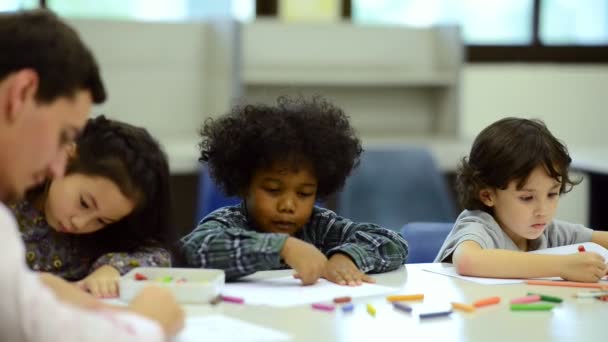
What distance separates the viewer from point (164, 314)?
114 cm

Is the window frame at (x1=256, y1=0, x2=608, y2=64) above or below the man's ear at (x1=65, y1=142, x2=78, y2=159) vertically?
below

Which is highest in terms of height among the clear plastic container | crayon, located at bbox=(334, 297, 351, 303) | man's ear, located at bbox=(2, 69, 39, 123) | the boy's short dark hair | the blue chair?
the boy's short dark hair

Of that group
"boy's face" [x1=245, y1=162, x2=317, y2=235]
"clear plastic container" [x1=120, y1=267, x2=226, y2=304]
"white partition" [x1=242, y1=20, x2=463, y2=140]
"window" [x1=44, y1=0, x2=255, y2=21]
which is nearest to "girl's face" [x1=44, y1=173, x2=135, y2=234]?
"clear plastic container" [x1=120, y1=267, x2=226, y2=304]

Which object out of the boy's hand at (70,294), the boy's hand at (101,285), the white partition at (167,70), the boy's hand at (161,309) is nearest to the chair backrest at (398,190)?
the white partition at (167,70)

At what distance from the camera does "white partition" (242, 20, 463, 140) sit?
4824 millimetres

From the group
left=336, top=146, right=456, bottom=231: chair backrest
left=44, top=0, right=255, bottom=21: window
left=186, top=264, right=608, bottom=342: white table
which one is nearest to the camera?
left=186, top=264, right=608, bottom=342: white table

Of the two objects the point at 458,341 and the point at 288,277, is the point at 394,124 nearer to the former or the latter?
the point at 288,277

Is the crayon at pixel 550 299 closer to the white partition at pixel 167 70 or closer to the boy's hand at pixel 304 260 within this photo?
the boy's hand at pixel 304 260

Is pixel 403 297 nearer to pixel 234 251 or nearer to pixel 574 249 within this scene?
pixel 234 251

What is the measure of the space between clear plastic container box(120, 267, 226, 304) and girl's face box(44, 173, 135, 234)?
0.42 ft

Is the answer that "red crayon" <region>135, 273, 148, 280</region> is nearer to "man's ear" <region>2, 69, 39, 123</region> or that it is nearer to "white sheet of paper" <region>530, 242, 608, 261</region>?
"man's ear" <region>2, 69, 39, 123</region>

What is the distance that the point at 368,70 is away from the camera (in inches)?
196

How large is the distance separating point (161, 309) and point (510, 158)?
98 centimetres

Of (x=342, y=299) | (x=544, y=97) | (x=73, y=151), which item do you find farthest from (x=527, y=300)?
(x=544, y=97)
